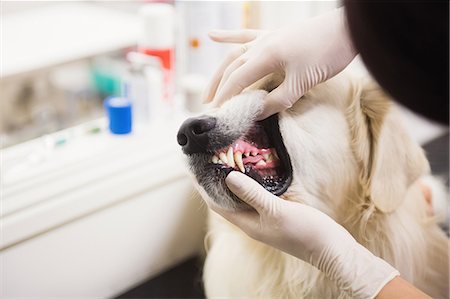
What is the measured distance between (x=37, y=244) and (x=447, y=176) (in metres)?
1.02

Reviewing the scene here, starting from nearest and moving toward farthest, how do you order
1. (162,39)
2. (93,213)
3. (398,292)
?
(398,292), (93,213), (162,39)

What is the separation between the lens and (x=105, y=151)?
1.27 m

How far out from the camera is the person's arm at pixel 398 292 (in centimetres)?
88

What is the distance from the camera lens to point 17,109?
169cm

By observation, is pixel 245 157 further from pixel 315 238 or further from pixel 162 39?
pixel 162 39

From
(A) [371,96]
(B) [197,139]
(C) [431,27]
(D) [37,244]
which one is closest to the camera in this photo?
(C) [431,27]

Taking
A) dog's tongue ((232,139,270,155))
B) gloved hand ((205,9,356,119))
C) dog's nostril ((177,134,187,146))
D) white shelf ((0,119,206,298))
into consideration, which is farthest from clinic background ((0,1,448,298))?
dog's nostril ((177,134,187,146))

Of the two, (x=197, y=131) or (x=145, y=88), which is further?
(x=145, y=88)

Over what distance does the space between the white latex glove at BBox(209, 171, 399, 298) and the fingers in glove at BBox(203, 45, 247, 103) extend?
0.21 metres

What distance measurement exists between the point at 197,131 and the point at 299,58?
183 millimetres

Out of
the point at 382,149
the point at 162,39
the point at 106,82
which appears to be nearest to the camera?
the point at 382,149

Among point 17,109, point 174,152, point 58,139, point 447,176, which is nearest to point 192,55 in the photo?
point 174,152

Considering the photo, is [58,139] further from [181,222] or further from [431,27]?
[431,27]

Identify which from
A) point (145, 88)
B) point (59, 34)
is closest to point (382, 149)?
point (145, 88)
